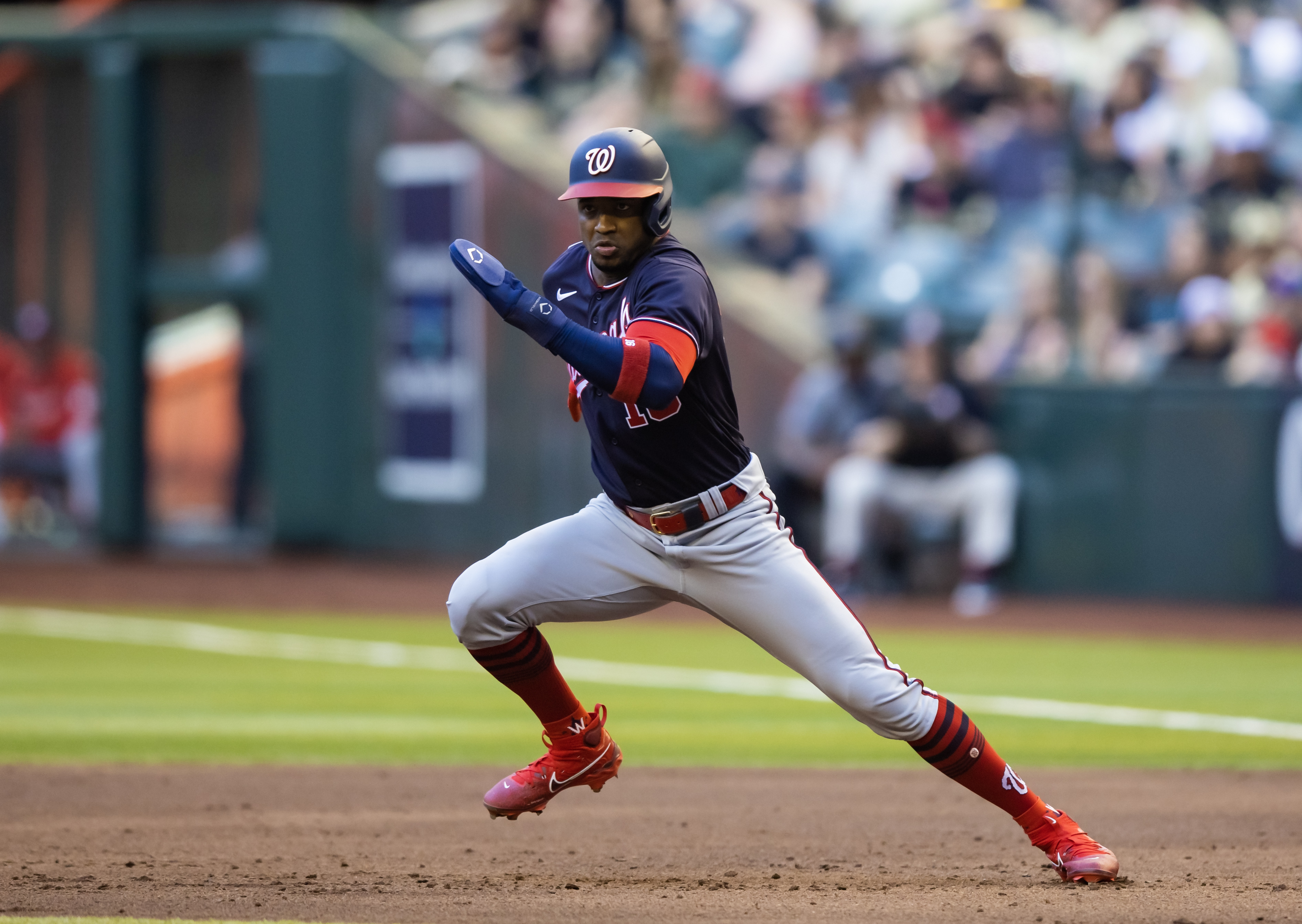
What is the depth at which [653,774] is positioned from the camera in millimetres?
6352

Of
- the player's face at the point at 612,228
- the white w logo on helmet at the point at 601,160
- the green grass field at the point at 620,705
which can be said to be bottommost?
the green grass field at the point at 620,705

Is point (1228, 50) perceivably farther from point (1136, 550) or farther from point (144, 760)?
point (144, 760)

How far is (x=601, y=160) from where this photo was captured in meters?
4.52

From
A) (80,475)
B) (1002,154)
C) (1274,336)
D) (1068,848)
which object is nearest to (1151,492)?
(1274,336)

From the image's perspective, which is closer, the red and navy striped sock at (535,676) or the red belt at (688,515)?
the red belt at (688,515)

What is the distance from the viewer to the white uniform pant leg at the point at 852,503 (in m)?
11.8

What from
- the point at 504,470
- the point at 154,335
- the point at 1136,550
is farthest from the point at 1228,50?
the point at 154,335

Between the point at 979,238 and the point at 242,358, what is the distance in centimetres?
634

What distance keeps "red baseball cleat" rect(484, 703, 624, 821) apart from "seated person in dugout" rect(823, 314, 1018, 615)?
682 cm

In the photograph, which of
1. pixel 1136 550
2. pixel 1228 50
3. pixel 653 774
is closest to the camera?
pixel 653 774

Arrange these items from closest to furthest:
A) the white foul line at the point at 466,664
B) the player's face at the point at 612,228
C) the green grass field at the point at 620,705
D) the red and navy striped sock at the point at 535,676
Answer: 1. the player's face at the point at 612,228
2. the red and navy striped sock at the point at 535,676
3. the green grass field at the point at 620,705
4. the white foul line at the point at 466,664

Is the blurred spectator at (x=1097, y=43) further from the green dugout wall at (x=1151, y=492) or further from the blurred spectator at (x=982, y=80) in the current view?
the green dugout wall at (x=1151, y=492)

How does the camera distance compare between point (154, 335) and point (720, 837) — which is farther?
point (154, 335)

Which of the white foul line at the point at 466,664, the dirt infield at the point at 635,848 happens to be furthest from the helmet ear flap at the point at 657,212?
the white foul line at the point at 466,664
